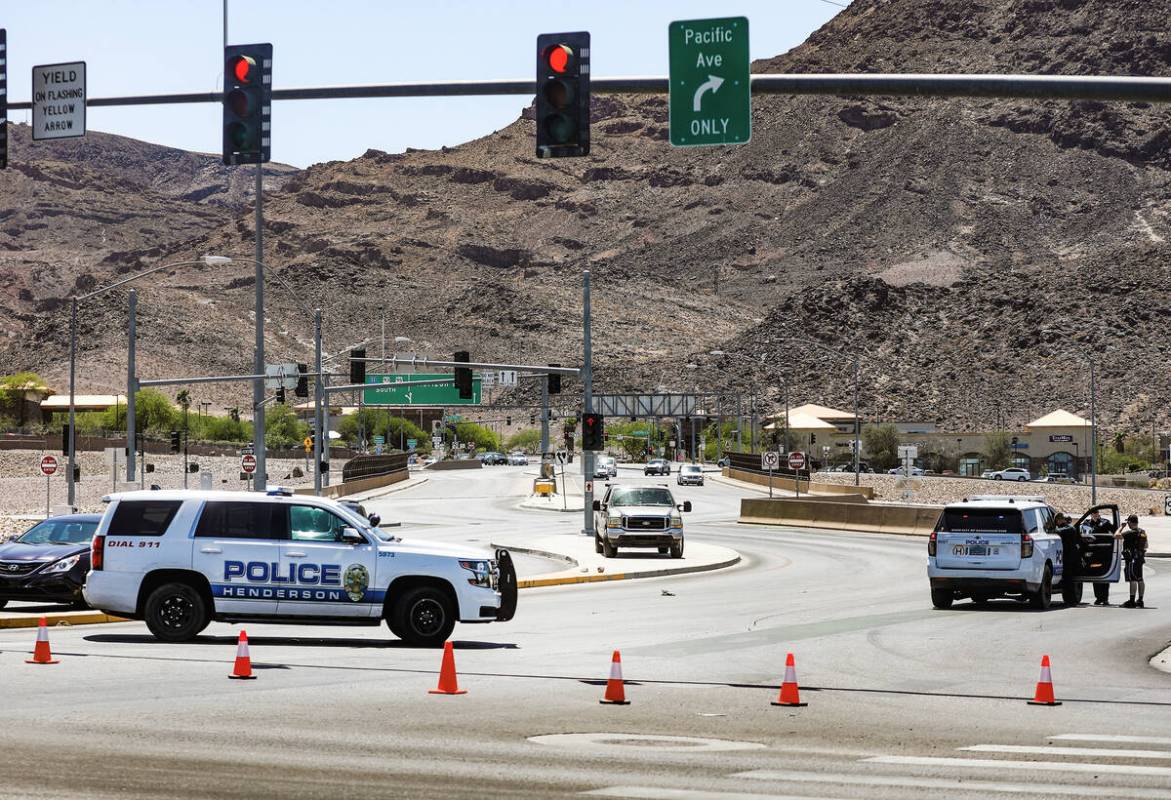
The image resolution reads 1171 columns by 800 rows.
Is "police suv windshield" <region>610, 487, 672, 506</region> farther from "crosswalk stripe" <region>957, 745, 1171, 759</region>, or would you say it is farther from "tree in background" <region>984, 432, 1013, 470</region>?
"tree in background" <region>984, 432, 1013, 470</region>

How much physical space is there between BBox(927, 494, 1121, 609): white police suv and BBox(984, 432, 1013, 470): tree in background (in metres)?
116

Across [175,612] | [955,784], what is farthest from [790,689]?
[175,612]

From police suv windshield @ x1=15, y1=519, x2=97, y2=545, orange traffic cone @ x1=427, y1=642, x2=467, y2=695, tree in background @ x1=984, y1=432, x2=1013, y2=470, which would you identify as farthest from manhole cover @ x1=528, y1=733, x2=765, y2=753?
tree in background @ x1=984, y1=432, x2=1013, y2=470

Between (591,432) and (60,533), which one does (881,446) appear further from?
(60,533)

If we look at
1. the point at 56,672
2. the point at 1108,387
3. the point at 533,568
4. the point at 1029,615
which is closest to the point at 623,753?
the point at 56,672

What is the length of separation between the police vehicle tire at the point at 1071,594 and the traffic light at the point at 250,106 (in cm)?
1613

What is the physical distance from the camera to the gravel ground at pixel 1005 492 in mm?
83438

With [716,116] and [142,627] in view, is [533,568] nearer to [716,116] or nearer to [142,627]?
[142,627]

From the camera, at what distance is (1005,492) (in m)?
91.7

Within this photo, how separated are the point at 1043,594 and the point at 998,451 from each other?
4669 inches

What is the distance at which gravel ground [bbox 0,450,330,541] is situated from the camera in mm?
82688

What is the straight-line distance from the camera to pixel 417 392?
161125 millimetres

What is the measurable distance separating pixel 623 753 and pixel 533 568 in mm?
24332

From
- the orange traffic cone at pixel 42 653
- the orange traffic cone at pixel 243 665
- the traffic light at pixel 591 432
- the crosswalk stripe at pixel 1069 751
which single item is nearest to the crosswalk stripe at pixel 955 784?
the crosswalk stripe at pixel 1069 751
